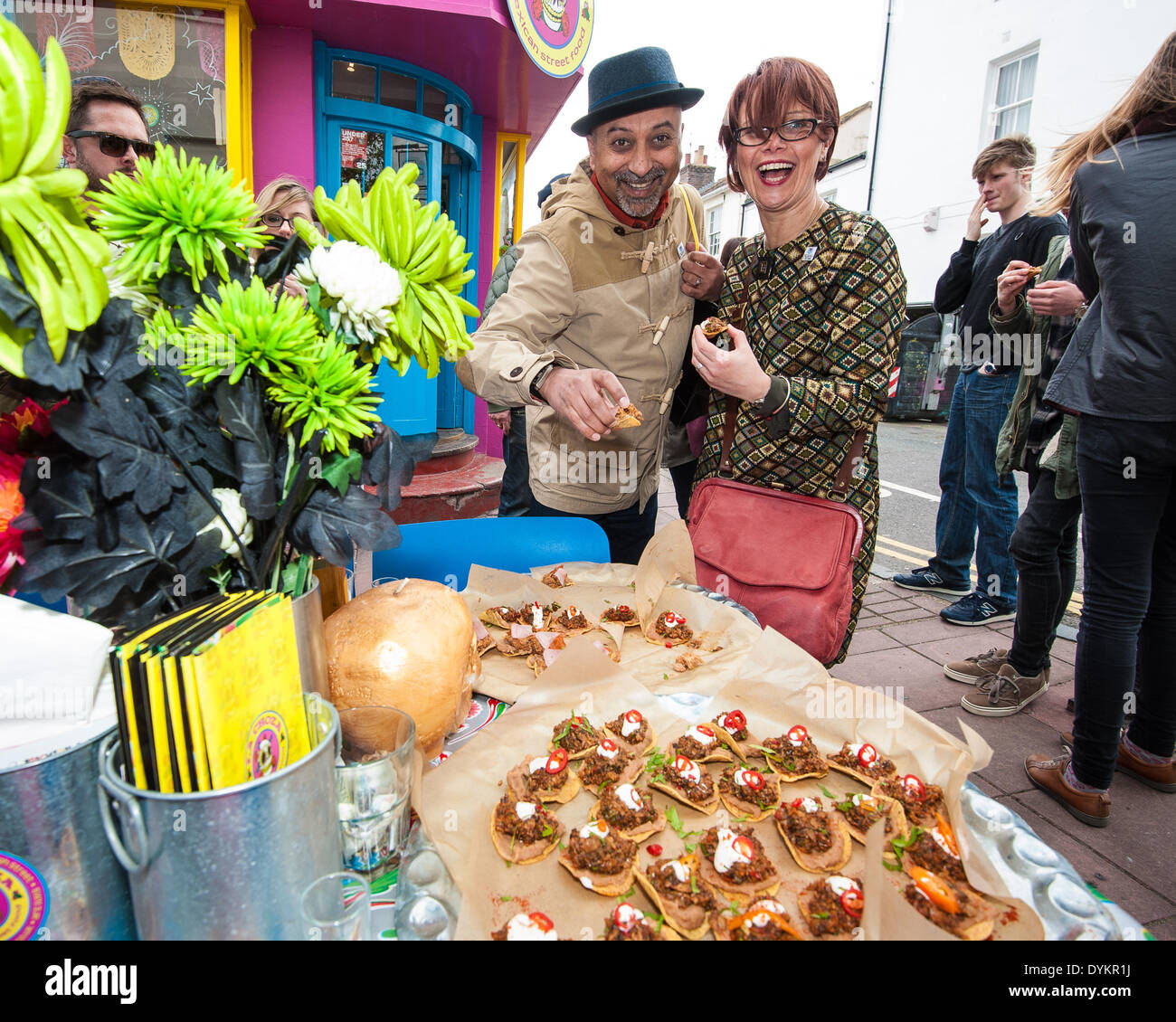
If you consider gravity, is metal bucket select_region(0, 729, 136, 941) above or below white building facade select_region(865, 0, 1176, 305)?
below

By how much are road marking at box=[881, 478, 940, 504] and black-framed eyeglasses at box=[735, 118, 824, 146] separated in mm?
→ 7012

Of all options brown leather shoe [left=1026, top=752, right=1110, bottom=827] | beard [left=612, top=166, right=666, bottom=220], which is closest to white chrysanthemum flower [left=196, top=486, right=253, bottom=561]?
Result: beard [left=612, top=166, right=666, bottom=220]

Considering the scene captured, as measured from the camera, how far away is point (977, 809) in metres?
1.14

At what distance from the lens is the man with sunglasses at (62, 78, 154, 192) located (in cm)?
244

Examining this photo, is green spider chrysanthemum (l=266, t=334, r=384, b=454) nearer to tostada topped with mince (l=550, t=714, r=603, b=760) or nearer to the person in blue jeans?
tostada topped with mince (l=550, t=714, r=603, b=760)

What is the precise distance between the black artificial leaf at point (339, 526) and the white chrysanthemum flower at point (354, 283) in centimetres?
22

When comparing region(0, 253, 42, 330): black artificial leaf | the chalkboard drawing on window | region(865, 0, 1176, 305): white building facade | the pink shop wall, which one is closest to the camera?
region(0, 253, 42, 330): black artificial leaf

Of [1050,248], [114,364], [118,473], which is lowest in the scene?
[118,473]

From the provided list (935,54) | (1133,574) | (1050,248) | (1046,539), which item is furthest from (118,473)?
(935,54)

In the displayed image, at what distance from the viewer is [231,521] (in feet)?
2.96

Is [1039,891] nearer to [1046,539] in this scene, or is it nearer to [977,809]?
[977,809]

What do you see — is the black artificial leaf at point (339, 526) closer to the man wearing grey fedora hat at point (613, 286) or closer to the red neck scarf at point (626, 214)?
the man wearing grey fedora hat at point (613, 286)

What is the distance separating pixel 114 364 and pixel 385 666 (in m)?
0.55

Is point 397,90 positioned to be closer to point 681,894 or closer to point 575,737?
point 575,737
